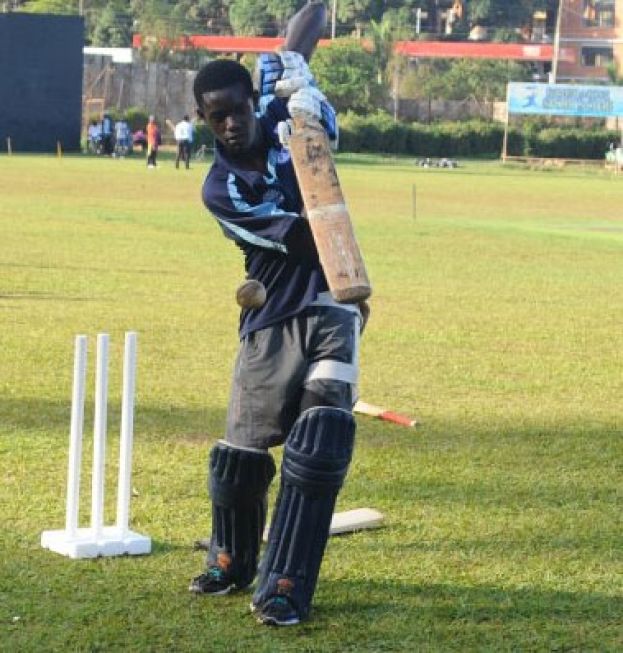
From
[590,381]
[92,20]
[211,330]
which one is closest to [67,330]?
[211,330]

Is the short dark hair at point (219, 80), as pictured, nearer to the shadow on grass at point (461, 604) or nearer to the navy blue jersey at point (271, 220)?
the navy blue jersey at point (271, 220)

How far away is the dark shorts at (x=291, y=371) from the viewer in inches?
266

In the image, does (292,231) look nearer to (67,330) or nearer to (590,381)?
(590,381)

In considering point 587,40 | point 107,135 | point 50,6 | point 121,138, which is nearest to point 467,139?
point 107,135

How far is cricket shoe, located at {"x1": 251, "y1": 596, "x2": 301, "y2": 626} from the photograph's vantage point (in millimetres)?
6613

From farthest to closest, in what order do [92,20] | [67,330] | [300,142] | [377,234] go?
→ 1. [92,20]
2. [377,234]
3. [67,330]
4. [300,142]

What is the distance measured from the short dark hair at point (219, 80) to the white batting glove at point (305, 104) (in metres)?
0.20

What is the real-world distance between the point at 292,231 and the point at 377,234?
2460cm

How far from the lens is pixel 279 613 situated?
260 inches

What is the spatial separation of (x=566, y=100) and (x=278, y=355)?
3486 inches

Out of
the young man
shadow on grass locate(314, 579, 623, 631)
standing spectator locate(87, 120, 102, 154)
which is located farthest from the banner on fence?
the young man

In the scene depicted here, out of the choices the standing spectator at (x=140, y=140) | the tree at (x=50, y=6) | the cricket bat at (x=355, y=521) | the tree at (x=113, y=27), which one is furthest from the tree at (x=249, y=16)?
the cricket bat at (x=355, y=521)

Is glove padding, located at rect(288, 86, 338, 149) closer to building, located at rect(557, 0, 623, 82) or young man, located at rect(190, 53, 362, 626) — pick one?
young man, located at rect(190, 53, 362, 626)

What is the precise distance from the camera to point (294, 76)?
22.4 ft
